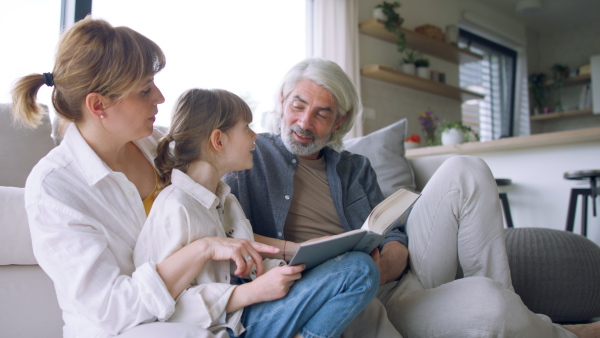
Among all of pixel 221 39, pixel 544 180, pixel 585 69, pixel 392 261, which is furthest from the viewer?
pixel 585 69

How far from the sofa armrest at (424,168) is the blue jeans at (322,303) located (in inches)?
53.5

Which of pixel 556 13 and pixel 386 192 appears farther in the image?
pixel 556 13

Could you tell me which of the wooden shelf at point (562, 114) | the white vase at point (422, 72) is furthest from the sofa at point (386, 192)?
the wooden shelf at point (562, 114)

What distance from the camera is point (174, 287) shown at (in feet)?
3.00

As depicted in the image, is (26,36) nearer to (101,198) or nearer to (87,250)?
(101,198)

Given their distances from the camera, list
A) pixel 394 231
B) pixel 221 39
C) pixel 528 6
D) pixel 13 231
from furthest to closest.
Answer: pixel 528 6 → pixel 221 39 → pixel 394 231 → pixel 13 231

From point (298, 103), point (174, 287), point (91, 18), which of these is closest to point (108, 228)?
point (174, 287)

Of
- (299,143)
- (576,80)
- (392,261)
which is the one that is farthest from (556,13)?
(392,261)

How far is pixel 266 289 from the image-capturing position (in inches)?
37.9

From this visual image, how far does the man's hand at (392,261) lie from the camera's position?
4.56ft

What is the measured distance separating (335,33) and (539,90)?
395 centimetres

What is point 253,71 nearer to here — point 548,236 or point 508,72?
point 548,236

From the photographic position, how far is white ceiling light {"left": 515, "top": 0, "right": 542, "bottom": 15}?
5624 mm

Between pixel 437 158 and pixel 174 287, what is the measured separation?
63.4 inches
